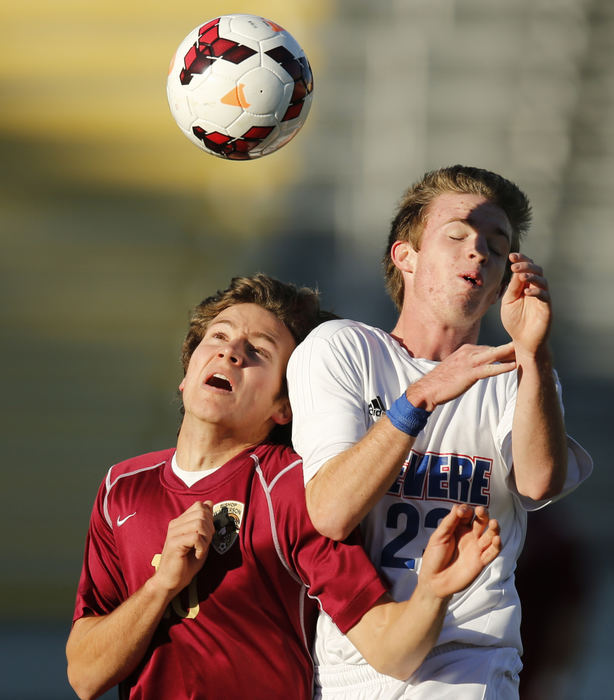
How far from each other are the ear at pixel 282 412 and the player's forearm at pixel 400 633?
0.79 m

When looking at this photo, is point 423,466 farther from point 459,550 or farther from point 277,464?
point 277,464

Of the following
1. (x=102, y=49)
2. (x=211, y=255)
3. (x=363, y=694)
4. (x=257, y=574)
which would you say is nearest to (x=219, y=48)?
(x=257, y=574)

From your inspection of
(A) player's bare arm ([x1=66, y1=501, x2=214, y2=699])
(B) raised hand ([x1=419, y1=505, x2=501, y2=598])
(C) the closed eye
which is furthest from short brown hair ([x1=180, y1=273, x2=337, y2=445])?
(B) raised hand ([x1=419, y1=505, x2=501, y2=598])

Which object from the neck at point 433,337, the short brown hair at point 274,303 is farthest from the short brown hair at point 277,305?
the neck at point 433,337

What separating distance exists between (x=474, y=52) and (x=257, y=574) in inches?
239

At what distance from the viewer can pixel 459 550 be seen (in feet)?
7.86

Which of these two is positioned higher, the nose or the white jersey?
the nose

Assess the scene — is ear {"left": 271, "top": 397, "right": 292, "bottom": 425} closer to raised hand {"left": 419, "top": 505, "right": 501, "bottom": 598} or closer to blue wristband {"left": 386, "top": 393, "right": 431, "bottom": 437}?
blue wristband {"left": 386, "top": 393, "right": 431, "bottom": 437}

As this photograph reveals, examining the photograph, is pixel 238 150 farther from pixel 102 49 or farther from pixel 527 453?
pixel 102 49

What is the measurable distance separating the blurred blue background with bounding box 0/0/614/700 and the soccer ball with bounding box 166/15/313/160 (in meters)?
3.91

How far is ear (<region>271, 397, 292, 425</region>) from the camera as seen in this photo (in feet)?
10.5

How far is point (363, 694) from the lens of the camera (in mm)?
2652

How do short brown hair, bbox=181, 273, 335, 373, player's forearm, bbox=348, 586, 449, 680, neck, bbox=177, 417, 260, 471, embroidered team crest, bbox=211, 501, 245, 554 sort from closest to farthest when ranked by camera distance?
player's forearm, bbox=348, 586, 449, 680, embroidered team crest, bbox=211, 501, 245, 554, neck, bbox=177, 417, 260, 471, short brown hair, bbox=181, 273, 335, 373

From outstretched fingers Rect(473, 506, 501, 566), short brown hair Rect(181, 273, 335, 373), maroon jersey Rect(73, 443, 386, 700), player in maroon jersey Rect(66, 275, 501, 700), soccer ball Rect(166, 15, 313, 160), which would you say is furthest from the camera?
soccer ball Rect(166, 15, 313, 160)
